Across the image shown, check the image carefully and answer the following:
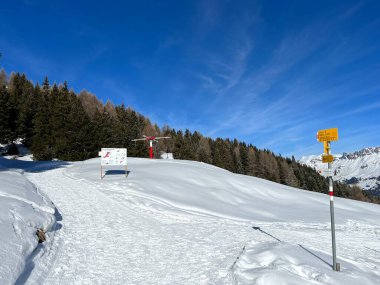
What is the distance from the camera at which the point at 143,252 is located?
Answer: 390 inches

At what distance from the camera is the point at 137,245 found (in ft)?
34.8

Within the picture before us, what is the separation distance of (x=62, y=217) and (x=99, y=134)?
51.9m

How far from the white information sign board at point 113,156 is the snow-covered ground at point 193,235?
3.78 feet

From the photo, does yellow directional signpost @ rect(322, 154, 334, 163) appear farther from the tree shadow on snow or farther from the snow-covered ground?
the tree shadow on snow

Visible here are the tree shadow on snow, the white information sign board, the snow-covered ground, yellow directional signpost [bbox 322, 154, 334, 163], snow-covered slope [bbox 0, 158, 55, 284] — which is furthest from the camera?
the tree shadow on snow

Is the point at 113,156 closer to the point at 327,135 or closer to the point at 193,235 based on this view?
the point at 193,235

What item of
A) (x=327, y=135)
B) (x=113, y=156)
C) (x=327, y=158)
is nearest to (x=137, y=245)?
A: (x=327, y=158)

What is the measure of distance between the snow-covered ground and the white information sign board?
3.78ft

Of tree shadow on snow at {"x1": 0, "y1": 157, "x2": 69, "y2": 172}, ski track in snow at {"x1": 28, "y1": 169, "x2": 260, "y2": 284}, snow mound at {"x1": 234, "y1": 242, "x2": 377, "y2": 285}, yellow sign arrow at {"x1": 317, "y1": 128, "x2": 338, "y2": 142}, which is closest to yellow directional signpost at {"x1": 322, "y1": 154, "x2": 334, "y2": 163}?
yellow sign arrow at {"x1": 317, "y1": 128, "x2": 338, "y2": 142}

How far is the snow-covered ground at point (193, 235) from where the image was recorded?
25.7ft

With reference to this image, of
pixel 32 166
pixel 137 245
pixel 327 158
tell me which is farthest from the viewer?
pixel 32 166

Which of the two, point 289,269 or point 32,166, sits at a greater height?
point 32,166

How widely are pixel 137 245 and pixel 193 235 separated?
2.60 m

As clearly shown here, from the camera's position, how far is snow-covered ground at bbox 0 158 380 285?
309 inches
